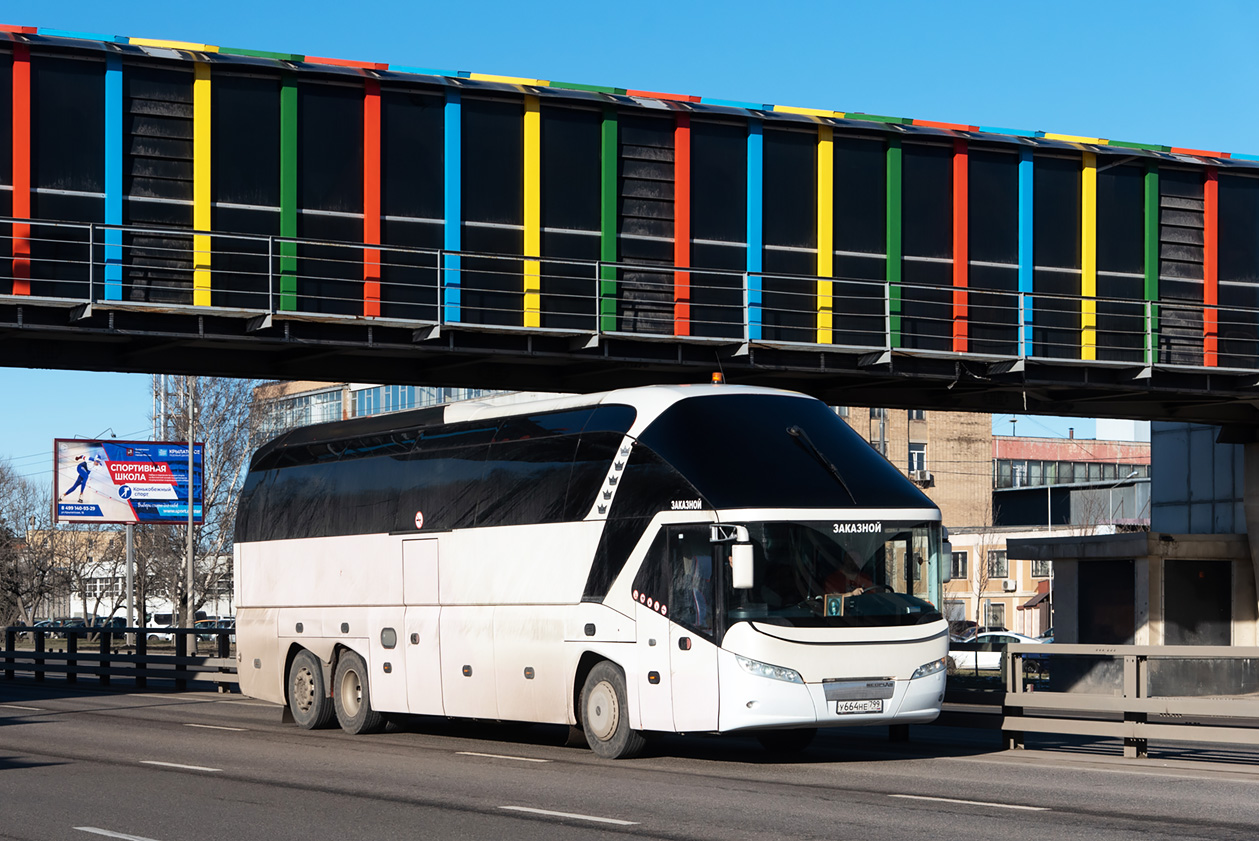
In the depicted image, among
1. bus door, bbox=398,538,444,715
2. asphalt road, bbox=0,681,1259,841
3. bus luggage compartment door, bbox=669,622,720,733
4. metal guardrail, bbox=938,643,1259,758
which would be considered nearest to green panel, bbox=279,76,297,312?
bus door, bbox=398,538,444,715

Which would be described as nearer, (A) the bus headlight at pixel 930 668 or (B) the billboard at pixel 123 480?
(A) the bus headlight at pixel 930 668

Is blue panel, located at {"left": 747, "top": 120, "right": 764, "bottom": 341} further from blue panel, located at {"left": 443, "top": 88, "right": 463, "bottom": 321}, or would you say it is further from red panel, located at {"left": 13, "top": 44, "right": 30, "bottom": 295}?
red panel, located at {"left": 13, "top": 44, "right": 30, "bottom": 295}

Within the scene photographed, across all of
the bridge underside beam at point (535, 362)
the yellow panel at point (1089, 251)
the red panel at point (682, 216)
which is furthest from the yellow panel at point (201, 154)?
the yellow panel at point (1089, 251)

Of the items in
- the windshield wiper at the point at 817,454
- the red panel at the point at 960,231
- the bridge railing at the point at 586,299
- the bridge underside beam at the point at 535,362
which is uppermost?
the red panel at the point at 960,231

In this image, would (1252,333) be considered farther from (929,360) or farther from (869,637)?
(869,637)

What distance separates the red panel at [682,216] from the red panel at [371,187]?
201 inches

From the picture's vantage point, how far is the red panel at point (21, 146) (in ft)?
83.5

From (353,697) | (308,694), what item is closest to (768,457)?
(353,697)

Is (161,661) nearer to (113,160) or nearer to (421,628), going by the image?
(113,160)

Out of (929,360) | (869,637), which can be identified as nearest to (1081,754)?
(869,637)

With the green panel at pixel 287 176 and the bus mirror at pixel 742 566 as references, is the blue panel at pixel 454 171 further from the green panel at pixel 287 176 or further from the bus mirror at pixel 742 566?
the bus mirror at pixel 742 566

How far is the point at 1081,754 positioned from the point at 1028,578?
235 feet

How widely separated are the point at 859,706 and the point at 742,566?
1797 mm

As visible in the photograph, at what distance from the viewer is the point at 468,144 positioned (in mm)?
28125
